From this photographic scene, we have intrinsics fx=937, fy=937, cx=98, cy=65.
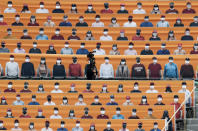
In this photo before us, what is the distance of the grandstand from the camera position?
120 feet

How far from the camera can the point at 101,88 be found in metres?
38.6

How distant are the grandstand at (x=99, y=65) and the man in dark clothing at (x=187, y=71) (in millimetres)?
42

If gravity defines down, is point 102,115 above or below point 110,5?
below

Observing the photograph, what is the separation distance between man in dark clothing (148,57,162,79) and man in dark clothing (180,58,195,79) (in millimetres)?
932

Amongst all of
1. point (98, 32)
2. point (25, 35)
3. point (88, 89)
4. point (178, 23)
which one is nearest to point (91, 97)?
point (88, 89)

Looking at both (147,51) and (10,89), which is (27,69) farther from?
(147,51)

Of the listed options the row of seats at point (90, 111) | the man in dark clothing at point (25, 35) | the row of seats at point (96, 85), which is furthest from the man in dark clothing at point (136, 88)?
the man in dark clothing at point (25, 35)

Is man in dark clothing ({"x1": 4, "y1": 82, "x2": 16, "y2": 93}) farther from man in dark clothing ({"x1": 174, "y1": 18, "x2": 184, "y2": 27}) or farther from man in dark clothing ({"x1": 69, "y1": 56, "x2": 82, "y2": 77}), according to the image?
man in dark clothing ({"x1": 174, "y1": 18, "x2": 184, "y2": 27})

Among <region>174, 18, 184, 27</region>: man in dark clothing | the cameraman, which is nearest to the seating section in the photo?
<region>174, 18, 184, 27</region>: man in dark clothing

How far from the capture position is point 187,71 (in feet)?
130

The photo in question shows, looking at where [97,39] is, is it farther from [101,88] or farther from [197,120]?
[197,120]

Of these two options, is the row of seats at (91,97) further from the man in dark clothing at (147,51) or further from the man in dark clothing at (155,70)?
the man in dark clothing at (147,51)

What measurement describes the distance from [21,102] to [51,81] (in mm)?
1727

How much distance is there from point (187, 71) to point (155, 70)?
135 cm
